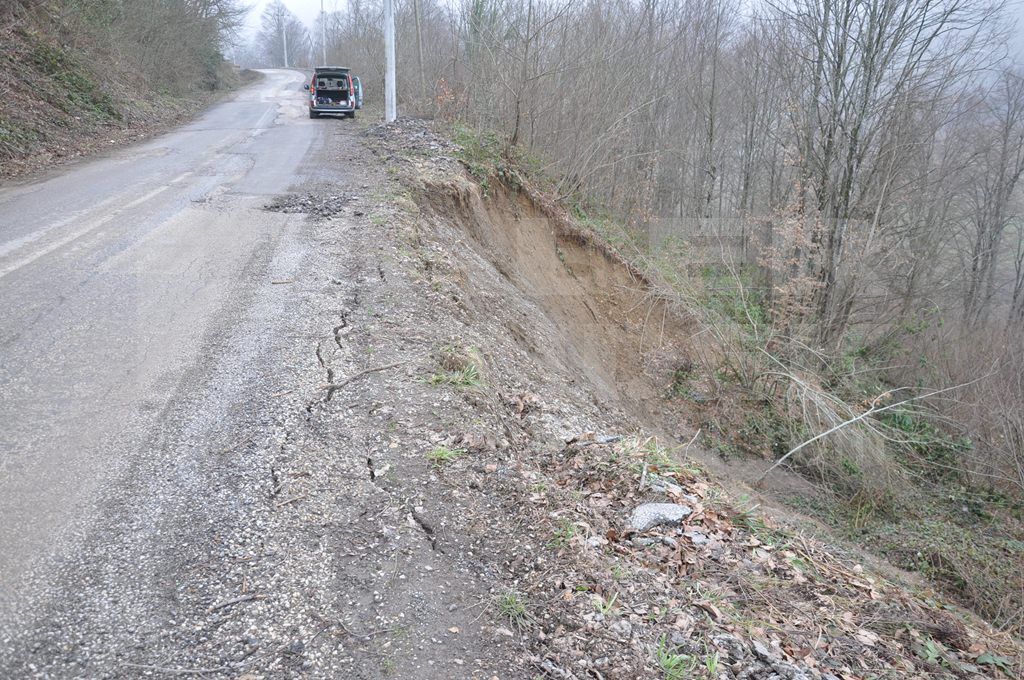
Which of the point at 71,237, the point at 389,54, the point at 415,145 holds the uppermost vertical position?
→ the point at 389,54

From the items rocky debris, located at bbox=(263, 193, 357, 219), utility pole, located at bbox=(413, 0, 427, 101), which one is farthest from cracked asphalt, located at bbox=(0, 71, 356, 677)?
utility pole, located at bbox=(413, 0, 427, 101)

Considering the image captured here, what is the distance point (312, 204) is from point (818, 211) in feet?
47.0

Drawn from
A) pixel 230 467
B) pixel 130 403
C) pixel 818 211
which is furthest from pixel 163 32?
pixel 230 467

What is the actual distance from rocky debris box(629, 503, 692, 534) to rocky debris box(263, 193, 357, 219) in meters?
6.66

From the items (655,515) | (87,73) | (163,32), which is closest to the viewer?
(655,515)

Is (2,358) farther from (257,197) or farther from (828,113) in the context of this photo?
(828,113)

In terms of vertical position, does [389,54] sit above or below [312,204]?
above

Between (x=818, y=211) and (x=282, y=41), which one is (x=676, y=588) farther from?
(x=282, y=41)

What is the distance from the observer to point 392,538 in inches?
150

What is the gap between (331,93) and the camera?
2112 centimetres

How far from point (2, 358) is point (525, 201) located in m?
12.0

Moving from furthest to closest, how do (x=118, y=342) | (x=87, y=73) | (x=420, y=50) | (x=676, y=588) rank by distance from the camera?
(x=420, y=50) → (x=87, y=73) → (x=118, y=342) → (x=676, y=588)

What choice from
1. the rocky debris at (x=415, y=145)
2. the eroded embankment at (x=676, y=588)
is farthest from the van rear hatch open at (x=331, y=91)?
the eroded embankment at (x=676, y=588)

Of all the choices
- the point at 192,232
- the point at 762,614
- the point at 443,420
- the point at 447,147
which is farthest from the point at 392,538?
the point at 447,147
